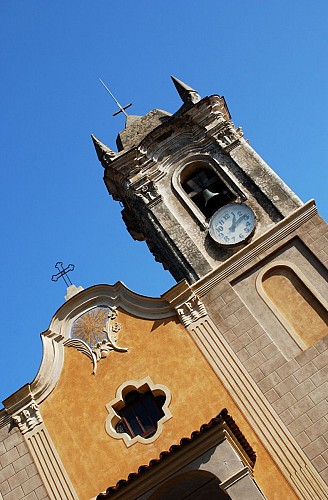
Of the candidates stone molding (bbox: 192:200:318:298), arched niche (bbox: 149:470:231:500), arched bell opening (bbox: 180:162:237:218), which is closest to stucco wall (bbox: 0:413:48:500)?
arched niche (bbox: 149:470:231:500)

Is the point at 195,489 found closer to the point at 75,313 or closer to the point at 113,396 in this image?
the point at 113,396

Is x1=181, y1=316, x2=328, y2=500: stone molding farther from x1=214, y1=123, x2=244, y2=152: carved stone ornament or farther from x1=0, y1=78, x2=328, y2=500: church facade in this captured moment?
x1=214, y1=123, x2=244, y2=152: carved stone ornament

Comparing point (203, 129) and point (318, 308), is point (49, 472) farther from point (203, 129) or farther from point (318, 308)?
point (203, 129)

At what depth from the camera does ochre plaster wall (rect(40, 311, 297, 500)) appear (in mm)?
14695

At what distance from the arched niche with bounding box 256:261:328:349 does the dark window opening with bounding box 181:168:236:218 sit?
259 centimetres

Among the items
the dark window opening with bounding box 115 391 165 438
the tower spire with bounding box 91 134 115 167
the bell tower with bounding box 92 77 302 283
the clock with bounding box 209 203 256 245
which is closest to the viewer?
the dark window opening with bounding box 115 391 165 438

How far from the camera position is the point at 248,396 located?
14852 millimetres

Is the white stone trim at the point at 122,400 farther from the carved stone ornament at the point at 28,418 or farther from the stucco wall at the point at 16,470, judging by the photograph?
the stucco wall at the point at 16,470

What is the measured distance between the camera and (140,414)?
15633 millimetres

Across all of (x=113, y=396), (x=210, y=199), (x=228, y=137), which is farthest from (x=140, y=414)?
(x=228, y=137)

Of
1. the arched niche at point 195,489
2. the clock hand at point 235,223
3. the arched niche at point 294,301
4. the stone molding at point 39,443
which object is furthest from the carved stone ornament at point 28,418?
the clock hand at point 235,223

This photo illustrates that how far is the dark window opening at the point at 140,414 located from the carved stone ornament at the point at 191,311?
173 centimetres

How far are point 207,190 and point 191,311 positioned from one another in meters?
3.71

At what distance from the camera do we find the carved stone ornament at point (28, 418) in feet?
52.3
